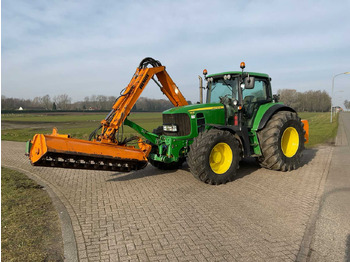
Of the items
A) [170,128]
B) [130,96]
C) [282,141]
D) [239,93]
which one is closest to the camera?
[130,96]

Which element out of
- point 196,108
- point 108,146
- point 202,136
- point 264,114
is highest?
point 196,108

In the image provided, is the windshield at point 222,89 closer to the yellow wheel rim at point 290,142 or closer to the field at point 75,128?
the yellow wheel rim at point 290,142

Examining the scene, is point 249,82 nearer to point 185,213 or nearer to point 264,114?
point 264,114

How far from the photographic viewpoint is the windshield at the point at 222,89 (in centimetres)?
691

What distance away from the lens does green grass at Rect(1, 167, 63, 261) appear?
129 inches

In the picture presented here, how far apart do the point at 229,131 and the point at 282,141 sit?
2.22 metres

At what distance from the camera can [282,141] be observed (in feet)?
25.1

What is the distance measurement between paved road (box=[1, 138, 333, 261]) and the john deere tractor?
54cm

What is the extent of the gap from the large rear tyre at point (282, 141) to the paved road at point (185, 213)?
12.1 inches

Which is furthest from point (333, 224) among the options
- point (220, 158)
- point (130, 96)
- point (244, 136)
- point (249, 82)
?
point (130, 96)

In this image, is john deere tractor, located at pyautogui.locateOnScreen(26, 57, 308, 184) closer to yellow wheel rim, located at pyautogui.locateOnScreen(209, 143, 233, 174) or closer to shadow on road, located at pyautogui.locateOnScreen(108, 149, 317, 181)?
yellow wheel rim, located at pyautogui.locateOnScreen(209, 143, 233, 174)

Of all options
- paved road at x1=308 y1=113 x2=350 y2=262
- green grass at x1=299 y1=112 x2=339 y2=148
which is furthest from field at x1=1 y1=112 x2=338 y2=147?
paved road at x1=308 y1=113 x2=350 y2=262

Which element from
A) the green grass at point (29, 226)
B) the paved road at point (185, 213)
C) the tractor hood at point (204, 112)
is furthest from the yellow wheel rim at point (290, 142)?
the green grass at point (29, 226)

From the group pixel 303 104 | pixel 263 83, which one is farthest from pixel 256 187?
pixel 303 104
